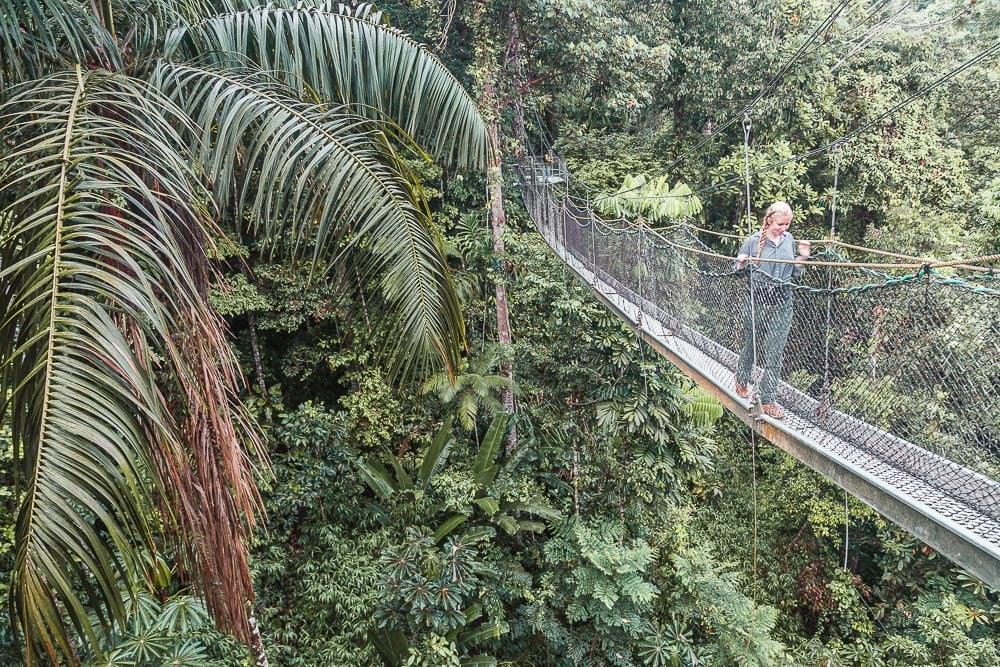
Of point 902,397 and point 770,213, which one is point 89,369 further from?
point 770,213

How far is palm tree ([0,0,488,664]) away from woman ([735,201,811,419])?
42.0 inches

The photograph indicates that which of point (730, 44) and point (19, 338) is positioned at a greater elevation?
point (730, 44)

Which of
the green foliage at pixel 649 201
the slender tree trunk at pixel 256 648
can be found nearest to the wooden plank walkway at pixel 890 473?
the slender tree trunk at pixel 256 648

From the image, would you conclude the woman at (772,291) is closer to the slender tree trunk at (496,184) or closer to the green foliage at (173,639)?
the green foliage at (173,639)

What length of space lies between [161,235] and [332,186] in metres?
0.48

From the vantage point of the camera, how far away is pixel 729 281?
2.45 m

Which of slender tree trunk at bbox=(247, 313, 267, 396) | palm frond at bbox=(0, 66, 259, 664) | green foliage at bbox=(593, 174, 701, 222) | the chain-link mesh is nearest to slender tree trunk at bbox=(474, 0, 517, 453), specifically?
green foliage at bbox=(593, 174, 701, 222)

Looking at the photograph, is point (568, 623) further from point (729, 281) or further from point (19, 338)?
point (19, 338)

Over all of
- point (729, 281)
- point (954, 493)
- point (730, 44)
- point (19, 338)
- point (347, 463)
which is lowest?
point (347, 463)

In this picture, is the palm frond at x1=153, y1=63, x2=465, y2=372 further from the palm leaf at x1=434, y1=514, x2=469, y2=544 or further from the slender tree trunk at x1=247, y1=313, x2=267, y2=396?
the slender tree trunk at x1=247, y1=313, x2=267, y2=396

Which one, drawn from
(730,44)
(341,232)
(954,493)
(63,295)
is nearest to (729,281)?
(954,493)

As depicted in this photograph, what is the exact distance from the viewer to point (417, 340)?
1.61 m

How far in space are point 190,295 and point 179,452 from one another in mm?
425

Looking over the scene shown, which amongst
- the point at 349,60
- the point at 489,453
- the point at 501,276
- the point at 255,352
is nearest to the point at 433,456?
the point at 489,453
